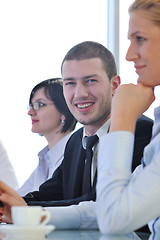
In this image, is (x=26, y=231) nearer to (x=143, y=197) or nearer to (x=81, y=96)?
(x=143, y=197)

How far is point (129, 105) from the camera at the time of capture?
55.1 inches

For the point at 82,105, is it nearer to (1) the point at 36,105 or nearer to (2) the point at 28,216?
(1) the point at 36,105

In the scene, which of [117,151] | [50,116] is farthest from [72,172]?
[117,151]

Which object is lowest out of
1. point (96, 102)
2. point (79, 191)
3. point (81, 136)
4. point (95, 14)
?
point (79, 191)

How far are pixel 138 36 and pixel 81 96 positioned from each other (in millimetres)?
1274

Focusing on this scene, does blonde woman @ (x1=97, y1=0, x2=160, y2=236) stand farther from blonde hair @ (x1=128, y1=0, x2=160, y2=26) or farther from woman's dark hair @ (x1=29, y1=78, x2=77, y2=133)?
woman's dark hair @ (x1=29, y1=78, x2=77, y2=133)

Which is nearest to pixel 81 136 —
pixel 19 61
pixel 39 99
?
pixel 39 99

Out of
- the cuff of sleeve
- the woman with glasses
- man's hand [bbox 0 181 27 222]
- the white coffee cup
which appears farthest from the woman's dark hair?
the white coffee cup

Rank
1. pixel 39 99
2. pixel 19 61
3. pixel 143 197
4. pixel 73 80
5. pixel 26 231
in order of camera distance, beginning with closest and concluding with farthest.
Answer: pixel 26 231 < pixel 143 197 < pixel 73 80 < pixel 39 99 < pixel 19 61

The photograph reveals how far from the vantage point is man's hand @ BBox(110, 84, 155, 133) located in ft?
4.41

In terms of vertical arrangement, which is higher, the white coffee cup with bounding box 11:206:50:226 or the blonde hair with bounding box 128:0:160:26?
the blonde hair with bounding box 128:0:160:26

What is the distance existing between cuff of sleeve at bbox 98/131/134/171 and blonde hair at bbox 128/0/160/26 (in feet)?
1.17

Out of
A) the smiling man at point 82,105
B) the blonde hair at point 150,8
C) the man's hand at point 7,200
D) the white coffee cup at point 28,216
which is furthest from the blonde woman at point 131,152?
the smiling man at point 82,105

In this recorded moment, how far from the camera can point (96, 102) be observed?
9.00 ft
